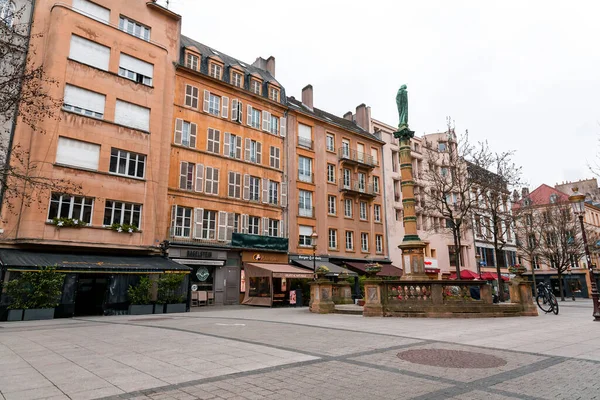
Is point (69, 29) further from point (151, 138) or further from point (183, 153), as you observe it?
point (183, 153)

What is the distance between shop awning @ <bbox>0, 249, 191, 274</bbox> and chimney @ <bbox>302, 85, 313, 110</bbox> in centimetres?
2149

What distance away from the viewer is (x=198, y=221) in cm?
2423

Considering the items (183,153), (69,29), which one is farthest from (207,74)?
(69,29)

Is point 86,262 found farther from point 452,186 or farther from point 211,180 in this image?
point 452,186

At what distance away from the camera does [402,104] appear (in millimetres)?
18484

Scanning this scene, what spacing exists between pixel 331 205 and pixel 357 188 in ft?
11.1

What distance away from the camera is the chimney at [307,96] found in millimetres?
36844

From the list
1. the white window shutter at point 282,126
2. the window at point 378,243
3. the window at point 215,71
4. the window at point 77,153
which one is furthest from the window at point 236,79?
the window at point 378,243

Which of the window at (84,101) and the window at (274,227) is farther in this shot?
the window at (274,227)

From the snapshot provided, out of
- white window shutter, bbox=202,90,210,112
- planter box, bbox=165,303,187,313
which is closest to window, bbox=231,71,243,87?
white window shutter, bbox=202,90,210,112

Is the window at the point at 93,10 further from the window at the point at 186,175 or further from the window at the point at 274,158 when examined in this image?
the window at the point at 274,158

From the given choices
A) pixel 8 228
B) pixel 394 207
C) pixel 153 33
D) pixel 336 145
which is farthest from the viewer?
pixel 394 207

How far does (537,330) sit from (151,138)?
2085cm

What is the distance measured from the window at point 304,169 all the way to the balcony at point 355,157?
12.0 feet
